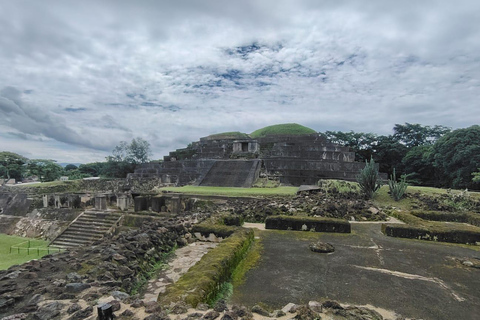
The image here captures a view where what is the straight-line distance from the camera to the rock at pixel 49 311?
2399 mm

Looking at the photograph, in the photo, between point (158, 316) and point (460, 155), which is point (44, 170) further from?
point (460, 155)

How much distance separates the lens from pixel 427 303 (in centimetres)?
283

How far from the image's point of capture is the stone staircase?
876 centimetres

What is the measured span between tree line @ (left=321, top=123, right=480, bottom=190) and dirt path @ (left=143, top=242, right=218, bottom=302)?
31.0 feet

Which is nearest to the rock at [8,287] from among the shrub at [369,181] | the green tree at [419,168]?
the shrub at [369,181]

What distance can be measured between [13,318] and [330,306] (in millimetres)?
3032

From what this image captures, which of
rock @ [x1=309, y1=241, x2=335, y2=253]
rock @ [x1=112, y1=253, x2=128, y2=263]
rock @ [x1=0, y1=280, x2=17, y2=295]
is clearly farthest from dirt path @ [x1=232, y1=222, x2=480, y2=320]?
rock @ [x1=0, y1=280, x2=17, y2=295]

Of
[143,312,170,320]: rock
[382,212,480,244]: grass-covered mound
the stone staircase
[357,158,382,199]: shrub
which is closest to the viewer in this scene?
[143,312,170,320]: rock

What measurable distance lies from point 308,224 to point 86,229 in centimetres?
799

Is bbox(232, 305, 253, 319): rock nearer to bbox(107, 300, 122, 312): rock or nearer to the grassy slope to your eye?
bbox(107, 300, 122, 312): rock

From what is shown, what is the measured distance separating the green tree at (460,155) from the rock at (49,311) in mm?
22617

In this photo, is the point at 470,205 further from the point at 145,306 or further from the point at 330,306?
the point at 145,306

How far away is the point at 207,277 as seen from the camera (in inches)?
119

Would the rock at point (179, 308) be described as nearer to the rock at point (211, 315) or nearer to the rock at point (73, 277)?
the rock at point (211, 315)
